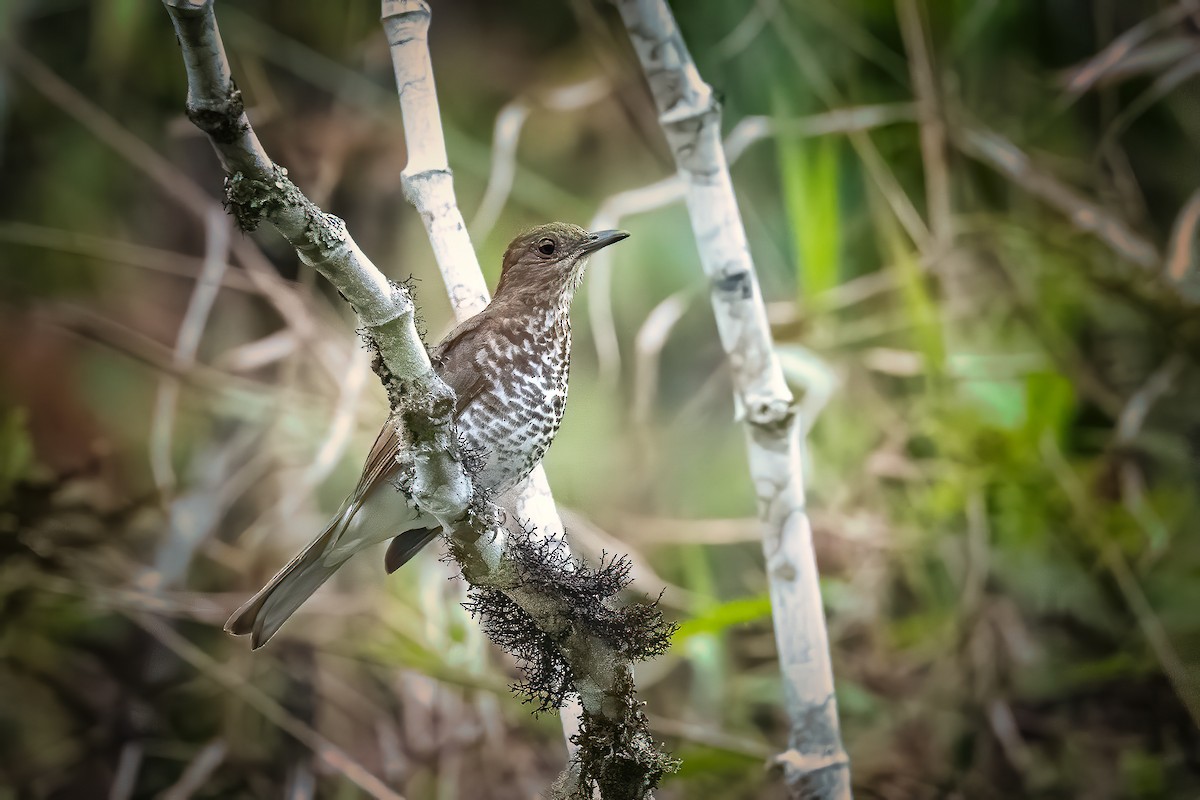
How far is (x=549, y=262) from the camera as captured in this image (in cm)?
178

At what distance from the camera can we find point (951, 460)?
2359mm

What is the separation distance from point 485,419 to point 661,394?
83 centimetres

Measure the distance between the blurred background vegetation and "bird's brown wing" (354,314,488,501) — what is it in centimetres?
61

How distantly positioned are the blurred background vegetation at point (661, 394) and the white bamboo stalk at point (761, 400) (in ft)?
0.69

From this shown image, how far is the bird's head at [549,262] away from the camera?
69.6 inches

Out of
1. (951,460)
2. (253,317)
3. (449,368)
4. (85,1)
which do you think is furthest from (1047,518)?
(85,1)

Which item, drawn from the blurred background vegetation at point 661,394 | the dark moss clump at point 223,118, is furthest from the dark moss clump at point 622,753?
the dark moss clump at point 223,118

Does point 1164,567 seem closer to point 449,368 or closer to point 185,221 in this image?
point 449,368

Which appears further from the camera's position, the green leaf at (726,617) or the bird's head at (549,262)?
the green leaf at (726,617)

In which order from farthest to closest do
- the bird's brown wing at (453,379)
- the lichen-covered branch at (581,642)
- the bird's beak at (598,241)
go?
the bird's beak at (598,241)
the bird's brown wing at (453,379)
the lichen-covered branch at (581,642)

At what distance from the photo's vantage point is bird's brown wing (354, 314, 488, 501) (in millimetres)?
1593

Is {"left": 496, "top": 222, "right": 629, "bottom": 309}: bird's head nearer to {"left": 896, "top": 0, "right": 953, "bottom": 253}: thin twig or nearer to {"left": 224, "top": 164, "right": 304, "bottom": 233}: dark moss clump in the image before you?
{"left": 224, "top": 164, "right": 304, "bottom": 233}: dark moss clump

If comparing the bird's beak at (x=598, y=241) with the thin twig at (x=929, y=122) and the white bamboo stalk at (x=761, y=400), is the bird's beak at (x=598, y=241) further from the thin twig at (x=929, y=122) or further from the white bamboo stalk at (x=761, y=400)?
the thin twig at (x=929, y=122)

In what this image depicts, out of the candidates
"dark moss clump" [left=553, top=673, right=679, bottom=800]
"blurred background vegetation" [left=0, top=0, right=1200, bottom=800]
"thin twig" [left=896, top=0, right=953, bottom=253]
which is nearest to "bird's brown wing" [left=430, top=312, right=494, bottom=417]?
"dark moss clump" [left=553, top=673, right=679, bottom=800]
